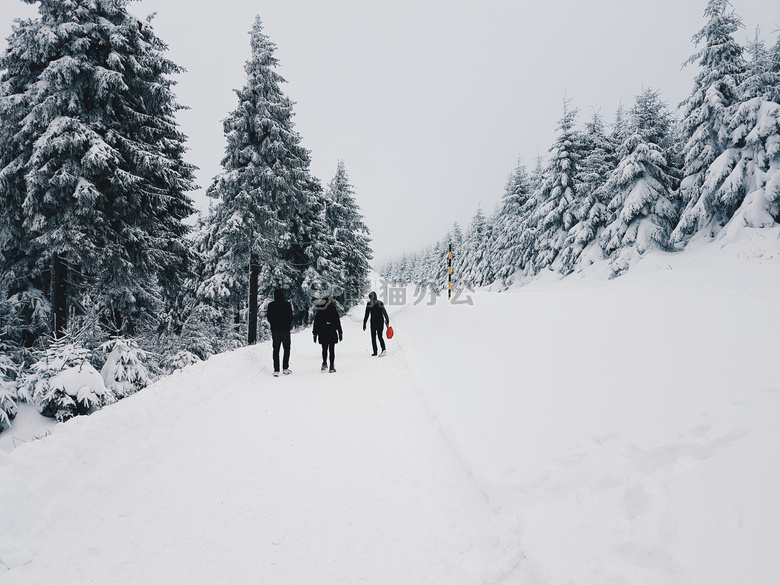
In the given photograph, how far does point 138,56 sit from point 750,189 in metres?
23.6

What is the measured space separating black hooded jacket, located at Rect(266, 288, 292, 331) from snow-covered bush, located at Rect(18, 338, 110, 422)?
3449 millimetres

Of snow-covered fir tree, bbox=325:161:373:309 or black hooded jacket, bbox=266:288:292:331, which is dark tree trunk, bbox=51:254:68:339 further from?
snow-covered fir tree, bbox=325:161:373:309

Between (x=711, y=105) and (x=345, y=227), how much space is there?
847 inches

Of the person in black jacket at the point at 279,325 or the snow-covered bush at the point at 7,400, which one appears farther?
the person in black jacket at the point at 279,325

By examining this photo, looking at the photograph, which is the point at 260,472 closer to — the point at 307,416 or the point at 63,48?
the point at 307,416

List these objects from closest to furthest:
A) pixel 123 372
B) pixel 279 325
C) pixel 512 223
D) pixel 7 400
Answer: pixel 7 400, pixel 123 372, pixel 279 325, pixel 512 223

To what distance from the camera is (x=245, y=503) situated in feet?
11.8

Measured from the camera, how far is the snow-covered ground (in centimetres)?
219

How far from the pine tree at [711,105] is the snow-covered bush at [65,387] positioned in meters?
22.8

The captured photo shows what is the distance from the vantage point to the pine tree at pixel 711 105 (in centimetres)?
1697

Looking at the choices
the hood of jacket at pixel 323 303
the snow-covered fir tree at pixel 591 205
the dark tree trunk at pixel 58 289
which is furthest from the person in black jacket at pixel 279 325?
the snow-covered fir tree at pixel 591 205

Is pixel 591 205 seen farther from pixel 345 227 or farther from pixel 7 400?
pixel 7 400

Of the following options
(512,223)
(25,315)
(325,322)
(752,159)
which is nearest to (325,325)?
(325,322)

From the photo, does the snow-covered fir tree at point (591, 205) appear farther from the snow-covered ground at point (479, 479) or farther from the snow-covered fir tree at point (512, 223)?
the snow-covered ground at point (479, 479)
